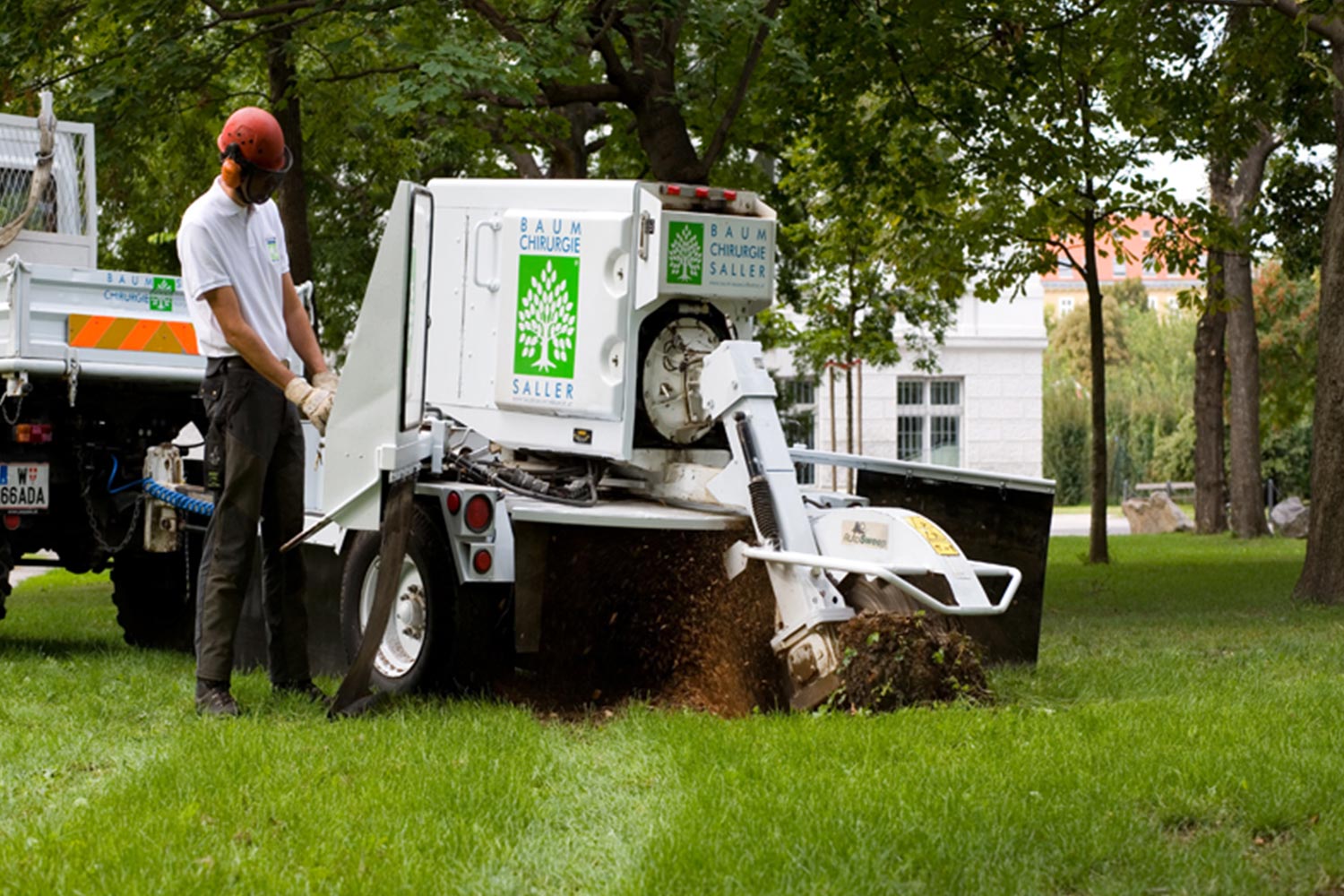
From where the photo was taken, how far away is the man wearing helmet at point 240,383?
7039 millimetres

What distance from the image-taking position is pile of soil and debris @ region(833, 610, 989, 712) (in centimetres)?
679

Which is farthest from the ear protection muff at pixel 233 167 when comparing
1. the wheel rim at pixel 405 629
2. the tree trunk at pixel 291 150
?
the tree trunk at pixel 291 150

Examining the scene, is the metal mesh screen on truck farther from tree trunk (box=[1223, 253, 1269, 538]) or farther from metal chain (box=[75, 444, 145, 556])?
tree trunk (box=[1223, 253, 1269, 538])

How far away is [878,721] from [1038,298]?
4552 centimetres

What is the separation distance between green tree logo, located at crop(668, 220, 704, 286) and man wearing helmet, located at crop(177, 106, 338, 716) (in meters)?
1.47

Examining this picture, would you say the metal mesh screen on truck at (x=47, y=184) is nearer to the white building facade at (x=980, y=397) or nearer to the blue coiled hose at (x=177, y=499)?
the blue coiled hose at (x=177, y=499)

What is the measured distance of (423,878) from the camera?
446 cm

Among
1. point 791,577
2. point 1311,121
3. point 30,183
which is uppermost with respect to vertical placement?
point 1311,121

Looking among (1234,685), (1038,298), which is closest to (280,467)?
(1234,685)

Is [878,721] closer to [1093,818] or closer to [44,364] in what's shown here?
[1093,818]

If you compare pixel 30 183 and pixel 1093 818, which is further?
pixel 30 183

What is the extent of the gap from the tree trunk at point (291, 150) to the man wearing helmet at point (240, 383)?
8126 millimetres

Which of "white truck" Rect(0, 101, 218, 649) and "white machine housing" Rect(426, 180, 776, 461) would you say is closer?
"white machine housing" Rect(426, 180, 776, 461)

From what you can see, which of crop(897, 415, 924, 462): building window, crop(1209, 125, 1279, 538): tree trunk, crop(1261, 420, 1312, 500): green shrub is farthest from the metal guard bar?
crop(1261, 420, 1312, 500): green shrub
